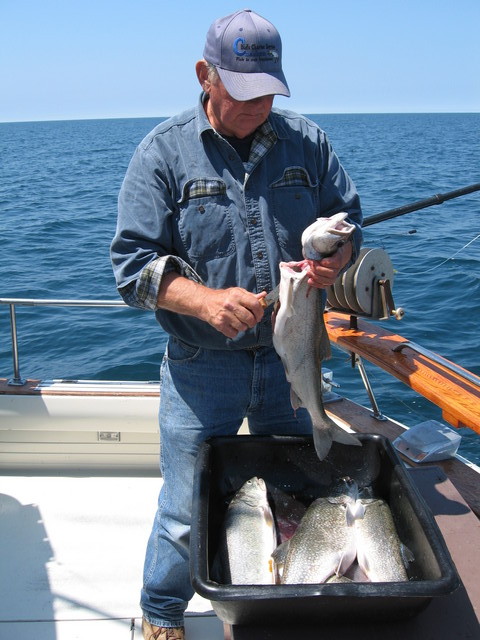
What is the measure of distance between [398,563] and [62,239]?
15.3 m

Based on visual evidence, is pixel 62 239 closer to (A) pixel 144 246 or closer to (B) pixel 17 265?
(B) pixel 17 265

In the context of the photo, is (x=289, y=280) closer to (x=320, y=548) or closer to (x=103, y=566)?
(x=320, y=548)

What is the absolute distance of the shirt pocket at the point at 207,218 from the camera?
2.49 m

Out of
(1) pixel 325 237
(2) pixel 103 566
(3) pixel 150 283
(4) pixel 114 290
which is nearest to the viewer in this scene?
(1) pixel 325 237

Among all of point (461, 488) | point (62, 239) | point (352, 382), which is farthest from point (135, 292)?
point (62, 239)

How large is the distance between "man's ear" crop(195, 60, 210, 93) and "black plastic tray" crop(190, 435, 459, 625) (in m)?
1.38

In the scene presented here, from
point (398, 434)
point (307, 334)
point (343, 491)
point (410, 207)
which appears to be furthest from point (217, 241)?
point (410, 207)

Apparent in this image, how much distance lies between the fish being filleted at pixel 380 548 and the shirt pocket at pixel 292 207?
1.03 metres

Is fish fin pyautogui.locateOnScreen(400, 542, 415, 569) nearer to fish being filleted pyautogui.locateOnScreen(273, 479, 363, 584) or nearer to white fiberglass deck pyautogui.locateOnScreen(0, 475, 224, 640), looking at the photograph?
fish being filleted pyautogui.locateOnScreen(273, 479, 363, 584)

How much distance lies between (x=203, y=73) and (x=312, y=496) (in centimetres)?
172

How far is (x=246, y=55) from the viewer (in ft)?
7.72

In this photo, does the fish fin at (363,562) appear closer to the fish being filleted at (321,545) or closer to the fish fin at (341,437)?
the fish being filleted at (321,545)

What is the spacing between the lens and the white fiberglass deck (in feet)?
10.2

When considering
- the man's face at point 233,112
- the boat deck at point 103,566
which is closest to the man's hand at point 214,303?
the man's face at point 233,112
